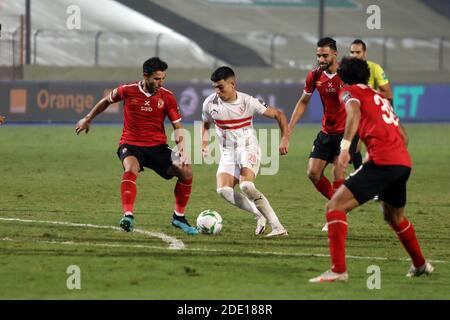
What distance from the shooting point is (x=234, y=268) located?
1058 cm

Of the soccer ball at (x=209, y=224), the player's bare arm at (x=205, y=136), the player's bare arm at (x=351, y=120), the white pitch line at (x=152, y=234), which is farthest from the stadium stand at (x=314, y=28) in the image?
Result: the player's bare arm at (x=351, y=120)

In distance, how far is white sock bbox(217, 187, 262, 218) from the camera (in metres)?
13.2

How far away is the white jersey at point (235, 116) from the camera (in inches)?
527

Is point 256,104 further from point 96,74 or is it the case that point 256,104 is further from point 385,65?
point 385,65

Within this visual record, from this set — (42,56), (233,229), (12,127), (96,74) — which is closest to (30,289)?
(233,229)

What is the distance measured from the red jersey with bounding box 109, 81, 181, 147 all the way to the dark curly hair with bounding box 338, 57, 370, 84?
12.9 ft

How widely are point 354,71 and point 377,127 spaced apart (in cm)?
54

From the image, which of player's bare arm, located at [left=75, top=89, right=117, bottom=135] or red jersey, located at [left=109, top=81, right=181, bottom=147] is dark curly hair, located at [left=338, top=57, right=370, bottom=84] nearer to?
red jersey, located at [left=109, top=81, right=181, bottom=147]

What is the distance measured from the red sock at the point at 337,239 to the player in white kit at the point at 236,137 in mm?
3253

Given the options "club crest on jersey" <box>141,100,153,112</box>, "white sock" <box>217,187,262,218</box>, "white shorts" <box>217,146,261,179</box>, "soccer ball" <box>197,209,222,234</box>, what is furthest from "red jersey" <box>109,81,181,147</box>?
"soccer ball" <box>197,209,222,234</box>

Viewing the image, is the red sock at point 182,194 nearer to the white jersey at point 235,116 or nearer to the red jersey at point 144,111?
the red jersey at point 144,111

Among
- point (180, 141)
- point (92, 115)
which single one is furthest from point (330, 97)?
point (92, 115)

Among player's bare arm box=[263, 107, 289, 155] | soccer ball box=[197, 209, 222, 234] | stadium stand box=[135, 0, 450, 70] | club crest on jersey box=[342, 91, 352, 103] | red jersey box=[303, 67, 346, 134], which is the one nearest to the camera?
club crest on jersey box=[342, 91, 352, 103]

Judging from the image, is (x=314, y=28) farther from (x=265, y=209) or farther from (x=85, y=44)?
(x=265, y=209)
